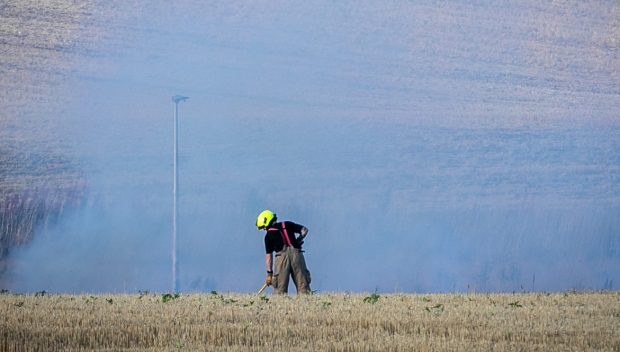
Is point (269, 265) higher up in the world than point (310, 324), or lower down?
higher up

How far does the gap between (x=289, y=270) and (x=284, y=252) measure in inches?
15.3

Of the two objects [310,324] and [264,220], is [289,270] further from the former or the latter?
[310,324]

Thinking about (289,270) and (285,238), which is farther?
(289,270)

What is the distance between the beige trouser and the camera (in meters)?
25.5

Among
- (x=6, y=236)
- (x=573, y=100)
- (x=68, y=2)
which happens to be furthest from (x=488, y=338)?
(x=68, y=2)

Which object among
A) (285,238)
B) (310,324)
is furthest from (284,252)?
(310,324)

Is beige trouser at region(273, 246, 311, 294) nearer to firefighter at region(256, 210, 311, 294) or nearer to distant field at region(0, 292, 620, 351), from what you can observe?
firefighter at region(256, 210, 311, 294)

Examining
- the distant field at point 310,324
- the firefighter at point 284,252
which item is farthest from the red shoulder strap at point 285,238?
the distant field at point 310,324

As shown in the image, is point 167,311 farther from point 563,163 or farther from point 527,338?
point 563,163

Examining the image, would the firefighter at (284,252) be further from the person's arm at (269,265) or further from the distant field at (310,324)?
the distant field at (310,324)

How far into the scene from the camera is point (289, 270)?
1009 inches

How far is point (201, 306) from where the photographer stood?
21.0 meters

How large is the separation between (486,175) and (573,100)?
1346 cm

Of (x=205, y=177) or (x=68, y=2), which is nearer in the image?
(x=205, y=177)
